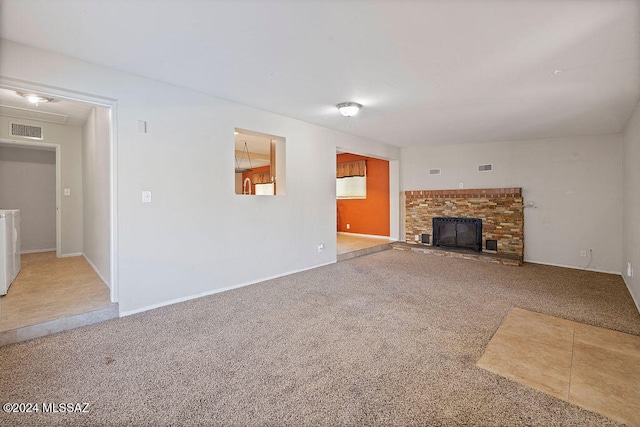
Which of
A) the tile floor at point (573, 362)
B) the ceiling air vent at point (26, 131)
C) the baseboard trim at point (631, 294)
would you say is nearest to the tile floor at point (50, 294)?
the ceiling air vent at point (26, 131)

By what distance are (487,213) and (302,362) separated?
17.7ft

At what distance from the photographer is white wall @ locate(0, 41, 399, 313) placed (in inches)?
109

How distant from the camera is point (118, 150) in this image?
9.21 ft

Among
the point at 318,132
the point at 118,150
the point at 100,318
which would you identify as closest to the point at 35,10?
the point at 118,150

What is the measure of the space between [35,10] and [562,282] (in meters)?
6.45

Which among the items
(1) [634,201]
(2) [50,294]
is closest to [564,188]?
(1) [634,201]

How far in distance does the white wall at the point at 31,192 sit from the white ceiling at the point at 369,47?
4653 mm

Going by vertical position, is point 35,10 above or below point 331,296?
above

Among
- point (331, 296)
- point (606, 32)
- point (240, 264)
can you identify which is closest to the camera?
point (606, 32)

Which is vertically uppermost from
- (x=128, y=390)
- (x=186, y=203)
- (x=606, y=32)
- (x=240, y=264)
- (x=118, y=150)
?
(x=606, y=32)

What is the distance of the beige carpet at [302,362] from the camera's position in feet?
5.15

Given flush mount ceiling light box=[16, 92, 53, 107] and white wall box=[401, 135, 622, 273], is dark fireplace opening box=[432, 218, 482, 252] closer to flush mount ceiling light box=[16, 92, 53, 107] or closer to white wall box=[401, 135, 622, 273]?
white wall box=[401, 135, 622, 273]

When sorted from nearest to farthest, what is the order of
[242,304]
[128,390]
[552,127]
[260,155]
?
[128,390], [242,304], [552,127], [260,155]

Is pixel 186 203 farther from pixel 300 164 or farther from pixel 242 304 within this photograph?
pixel 300 164
